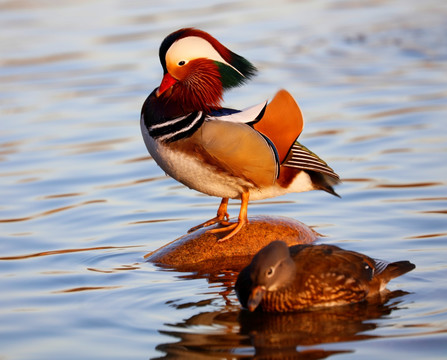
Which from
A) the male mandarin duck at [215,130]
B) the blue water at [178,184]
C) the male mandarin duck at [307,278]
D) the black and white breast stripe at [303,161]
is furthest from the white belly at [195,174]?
the male mandarin duck at [307,278]

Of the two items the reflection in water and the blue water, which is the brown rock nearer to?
the blue water

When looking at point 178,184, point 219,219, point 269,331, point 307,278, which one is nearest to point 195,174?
point 219,219

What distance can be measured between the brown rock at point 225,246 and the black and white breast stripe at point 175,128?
2.93 feet

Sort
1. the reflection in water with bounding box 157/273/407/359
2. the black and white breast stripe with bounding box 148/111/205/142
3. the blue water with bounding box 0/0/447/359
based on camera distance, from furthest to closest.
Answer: the black and white breast stripe with bounding box 148/111/205/142
the blue water with bounding box 0/0/447/359
the reflection in water with bounding box 157/273/407/359

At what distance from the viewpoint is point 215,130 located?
23.0 feet

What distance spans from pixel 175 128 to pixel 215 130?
285 mm

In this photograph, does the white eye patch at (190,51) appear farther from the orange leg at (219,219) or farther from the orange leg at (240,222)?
the orange leg at (219,219)

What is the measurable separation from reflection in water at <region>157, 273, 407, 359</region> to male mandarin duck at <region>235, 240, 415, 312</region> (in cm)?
6

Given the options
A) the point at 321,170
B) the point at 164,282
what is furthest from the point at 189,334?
the point at 321,170

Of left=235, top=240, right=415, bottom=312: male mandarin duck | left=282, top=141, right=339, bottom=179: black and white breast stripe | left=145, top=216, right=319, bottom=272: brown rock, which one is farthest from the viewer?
left=282, top=141, right=339, bottom=179: black and white breast stripe

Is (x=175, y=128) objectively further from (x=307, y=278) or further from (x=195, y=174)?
(x=307, y=278)

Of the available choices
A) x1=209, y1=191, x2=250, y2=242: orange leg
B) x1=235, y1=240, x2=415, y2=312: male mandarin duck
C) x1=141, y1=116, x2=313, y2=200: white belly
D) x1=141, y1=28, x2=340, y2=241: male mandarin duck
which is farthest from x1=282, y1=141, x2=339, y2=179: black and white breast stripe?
x1=235, y1=240, x2=415, y2=312: male mandarin duck

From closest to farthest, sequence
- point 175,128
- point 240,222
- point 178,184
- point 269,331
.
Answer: point 269,331, point 175,128, point 240,222, point 178,184

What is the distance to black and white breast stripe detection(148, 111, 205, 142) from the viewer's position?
6953 millimetres
